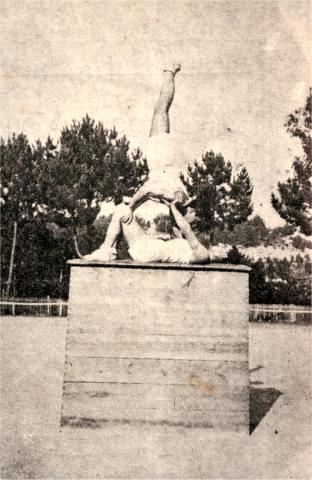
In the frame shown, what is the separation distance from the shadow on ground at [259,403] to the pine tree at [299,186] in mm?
11449

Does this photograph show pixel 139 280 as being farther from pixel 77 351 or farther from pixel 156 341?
pixel 77 351

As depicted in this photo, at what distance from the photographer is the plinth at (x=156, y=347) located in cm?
575

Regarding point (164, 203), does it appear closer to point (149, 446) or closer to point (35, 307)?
point (149, 446)

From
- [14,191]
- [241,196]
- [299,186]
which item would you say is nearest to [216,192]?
[241,196]

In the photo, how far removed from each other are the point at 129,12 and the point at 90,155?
15.1 meters

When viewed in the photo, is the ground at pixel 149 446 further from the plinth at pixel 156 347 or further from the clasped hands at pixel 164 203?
the clasped hands at pixel 164 203

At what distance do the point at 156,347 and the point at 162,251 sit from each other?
116cm

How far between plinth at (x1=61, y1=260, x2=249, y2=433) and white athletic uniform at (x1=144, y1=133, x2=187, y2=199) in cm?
114

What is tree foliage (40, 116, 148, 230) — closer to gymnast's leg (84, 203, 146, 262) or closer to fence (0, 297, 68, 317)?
fence (0, 297, 68, 317)

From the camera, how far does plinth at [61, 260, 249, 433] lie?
18.9 ft

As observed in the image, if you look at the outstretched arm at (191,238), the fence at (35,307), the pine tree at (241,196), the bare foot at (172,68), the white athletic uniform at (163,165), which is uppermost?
the pine tree at (241,196)

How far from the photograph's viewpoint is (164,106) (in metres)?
6.66

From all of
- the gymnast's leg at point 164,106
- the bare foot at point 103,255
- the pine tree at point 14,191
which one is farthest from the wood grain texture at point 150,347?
the pine tree at point 14,191

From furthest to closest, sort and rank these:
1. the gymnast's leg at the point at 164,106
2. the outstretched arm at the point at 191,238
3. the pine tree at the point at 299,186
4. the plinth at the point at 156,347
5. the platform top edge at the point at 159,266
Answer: the pine tree at the point at 299,186
the gymnast's leg at the point at 164,106
the outstretched arm at the point at 191,238
the platform top edge at the point at 159,266
the plinth at the point at 156,347
